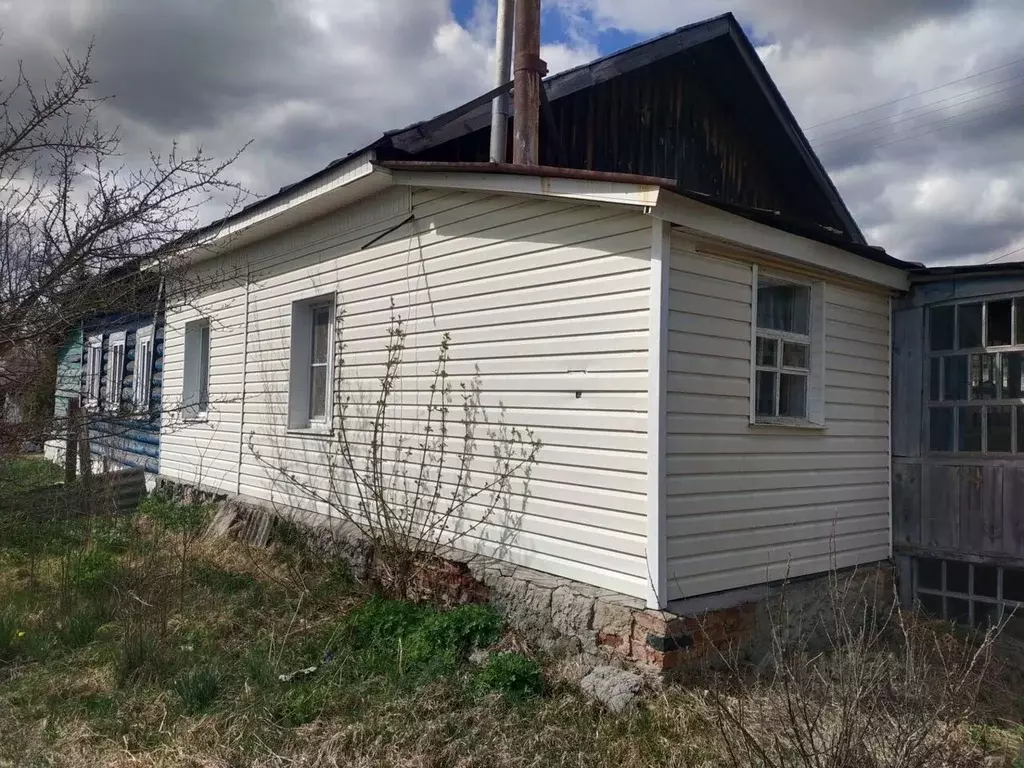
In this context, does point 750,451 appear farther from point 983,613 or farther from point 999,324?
point 983,613

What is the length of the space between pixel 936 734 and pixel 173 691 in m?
3.95

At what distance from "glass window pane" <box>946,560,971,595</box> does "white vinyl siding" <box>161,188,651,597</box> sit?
3.18m

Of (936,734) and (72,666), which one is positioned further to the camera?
(72,666)

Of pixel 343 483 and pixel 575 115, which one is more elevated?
pixel 575 115

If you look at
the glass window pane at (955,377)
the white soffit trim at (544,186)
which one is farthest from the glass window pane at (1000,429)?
the white soffit trim at (544,186)

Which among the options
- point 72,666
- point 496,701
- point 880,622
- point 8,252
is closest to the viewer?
point 496,701

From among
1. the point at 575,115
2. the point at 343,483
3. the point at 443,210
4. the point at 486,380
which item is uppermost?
the point at 575,115

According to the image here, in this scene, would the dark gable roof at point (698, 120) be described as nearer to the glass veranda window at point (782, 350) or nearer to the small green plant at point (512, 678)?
the glass veranda window at point (782, 350)

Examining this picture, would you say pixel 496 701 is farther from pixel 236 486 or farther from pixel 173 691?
pixel 236 486

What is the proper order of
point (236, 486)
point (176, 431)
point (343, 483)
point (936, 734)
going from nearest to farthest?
1. point (936, 734)
2. point (343, 483)
3. point (236, 486)
4. point (176, 431)

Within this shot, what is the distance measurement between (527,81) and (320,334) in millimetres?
3411

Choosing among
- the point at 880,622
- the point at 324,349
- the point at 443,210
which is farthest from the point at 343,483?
the point at 880,622

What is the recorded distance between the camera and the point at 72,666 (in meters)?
5.05

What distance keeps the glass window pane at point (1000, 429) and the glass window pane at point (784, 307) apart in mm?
1588
